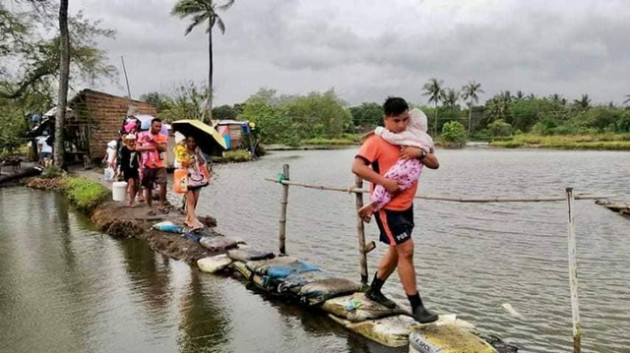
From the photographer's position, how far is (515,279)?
719 centimetres

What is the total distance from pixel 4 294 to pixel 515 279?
20.1ft

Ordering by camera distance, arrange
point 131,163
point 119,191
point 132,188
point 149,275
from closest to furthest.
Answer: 1. point 149,275
2. point 131,163
3. point 132,188
4. point 119,191

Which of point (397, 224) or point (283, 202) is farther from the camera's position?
point (283, 202)

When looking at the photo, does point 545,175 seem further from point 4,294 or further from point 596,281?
point 4,294

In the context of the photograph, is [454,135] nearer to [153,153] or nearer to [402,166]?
[153,153]

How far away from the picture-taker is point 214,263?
634cm

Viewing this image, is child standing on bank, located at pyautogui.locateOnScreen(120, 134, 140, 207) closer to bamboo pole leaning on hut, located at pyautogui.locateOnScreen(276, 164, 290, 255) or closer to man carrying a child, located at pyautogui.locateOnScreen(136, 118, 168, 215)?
man carrying a child, located at pyautogui.locateOnScreen(136, 118, 168, 215)

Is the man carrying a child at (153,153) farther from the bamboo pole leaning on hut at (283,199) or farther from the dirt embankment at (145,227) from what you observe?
the bamboo pole leaning on hut at (283,199)

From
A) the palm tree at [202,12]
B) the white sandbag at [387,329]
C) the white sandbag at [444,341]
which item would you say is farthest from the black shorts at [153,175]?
the palm tree at [202,12]

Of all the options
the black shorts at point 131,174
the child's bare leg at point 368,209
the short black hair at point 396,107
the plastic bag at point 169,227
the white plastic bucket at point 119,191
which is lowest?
the plastic bag at point 169,227

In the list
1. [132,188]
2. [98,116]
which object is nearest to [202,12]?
[98,116]

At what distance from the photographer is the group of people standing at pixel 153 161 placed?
7492 mm

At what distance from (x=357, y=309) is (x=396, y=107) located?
5.70 ft

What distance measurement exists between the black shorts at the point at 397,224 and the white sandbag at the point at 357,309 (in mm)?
785
